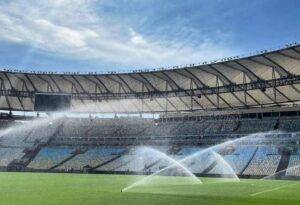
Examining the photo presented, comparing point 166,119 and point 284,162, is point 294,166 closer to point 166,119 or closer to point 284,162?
point 284,162

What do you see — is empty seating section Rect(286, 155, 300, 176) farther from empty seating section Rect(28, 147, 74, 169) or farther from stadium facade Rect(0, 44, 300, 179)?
empty seating section Rect(28, 147, 74, 169)

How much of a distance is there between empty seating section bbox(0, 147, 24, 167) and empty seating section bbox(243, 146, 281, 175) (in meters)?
37.7

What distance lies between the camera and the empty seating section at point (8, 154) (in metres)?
70.0

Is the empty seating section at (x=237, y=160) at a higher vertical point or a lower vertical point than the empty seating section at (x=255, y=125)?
lower

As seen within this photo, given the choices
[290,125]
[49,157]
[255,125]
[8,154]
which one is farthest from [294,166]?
[8,154]

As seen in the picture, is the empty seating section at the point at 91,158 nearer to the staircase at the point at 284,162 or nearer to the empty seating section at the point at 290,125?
the empty seating section at the point at 290,125

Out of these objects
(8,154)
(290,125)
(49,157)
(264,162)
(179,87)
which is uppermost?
(179,87)

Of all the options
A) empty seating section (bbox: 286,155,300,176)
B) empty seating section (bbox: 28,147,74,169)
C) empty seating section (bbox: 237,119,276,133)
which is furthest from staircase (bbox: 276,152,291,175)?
empty seating section (bbox: 28,147,74,169)

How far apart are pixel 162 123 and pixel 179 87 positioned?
11.4 meters

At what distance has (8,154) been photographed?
72500mm

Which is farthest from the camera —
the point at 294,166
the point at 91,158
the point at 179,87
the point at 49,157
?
the point at 49,157

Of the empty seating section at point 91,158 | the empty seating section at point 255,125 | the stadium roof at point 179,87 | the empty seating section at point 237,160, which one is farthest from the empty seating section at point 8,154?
the empty seating section at point 255,125

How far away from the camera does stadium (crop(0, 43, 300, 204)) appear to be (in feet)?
180

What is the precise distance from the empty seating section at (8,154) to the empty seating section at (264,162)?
37.7m
